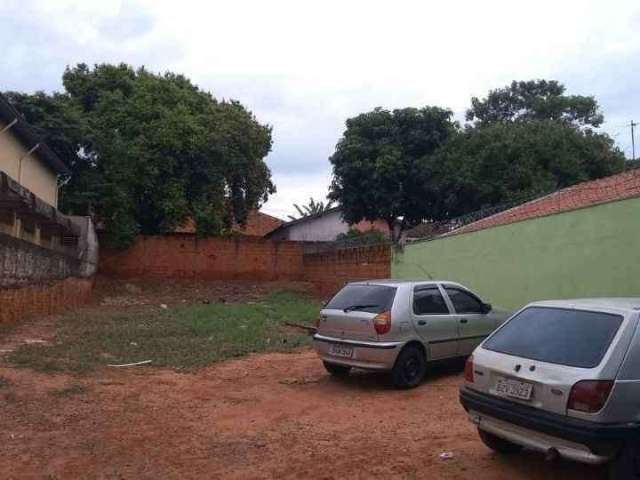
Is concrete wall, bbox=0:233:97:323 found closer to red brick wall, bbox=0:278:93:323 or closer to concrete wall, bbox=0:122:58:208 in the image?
red brick wall, bbox=0:278:93:323

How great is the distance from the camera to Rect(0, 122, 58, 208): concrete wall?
62.6 ft

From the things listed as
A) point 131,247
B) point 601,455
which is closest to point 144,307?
point 131,247

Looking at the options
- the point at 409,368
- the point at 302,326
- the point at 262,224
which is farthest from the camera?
the point at 262,224

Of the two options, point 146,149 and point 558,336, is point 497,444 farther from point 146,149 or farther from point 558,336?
point 146,149

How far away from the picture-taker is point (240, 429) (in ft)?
21.3

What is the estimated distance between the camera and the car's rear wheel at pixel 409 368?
835 centimetres

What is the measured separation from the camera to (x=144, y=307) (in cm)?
2158

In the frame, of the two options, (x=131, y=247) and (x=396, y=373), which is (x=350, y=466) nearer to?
(x=396, y=373)

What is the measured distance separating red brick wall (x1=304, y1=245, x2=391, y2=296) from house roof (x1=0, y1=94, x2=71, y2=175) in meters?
11.1

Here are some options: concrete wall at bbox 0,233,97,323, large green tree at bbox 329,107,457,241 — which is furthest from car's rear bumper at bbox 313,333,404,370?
large green tree at bbox 329,107,457,241

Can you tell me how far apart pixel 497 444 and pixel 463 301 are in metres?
4.26

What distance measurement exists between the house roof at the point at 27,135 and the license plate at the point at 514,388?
581 inches

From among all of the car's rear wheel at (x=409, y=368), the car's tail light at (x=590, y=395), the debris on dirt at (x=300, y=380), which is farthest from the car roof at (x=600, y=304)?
the debris on dirt at (x=300, y=380)

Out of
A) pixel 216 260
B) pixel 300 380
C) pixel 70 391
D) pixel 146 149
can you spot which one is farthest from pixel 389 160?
pixel 70 391
